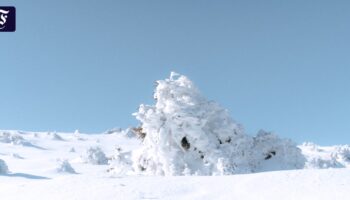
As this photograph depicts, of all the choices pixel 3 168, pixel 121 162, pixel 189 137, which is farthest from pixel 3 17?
pixel 3 168

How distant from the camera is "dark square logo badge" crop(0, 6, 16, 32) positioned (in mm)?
17750

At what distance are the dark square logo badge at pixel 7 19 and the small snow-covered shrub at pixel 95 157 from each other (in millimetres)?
17725

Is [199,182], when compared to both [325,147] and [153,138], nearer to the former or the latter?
[153,138]

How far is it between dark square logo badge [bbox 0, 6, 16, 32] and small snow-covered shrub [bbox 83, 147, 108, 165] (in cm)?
1772

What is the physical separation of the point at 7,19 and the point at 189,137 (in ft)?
24.7

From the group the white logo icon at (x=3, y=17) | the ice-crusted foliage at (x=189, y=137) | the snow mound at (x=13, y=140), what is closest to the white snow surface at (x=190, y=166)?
the ice-crusted foliage at (x=189, y=137)

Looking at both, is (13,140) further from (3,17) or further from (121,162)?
(3,17)

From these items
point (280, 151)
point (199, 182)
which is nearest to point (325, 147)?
point (280, 151)

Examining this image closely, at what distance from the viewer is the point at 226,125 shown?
711 inches

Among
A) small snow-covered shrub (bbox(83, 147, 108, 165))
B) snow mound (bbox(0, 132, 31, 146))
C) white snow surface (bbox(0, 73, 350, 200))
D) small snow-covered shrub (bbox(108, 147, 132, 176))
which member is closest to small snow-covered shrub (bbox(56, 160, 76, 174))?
white snow surface (bbox(0, 73, 350, 200))

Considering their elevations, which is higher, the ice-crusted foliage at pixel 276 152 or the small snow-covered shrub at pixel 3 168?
the small snow-covered shrub at pixel 3 168

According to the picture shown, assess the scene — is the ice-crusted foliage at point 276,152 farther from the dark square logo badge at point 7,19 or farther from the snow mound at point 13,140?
the snow mound at point 13,140

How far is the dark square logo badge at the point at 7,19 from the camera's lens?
1775 cm

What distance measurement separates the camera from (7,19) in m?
17.9
